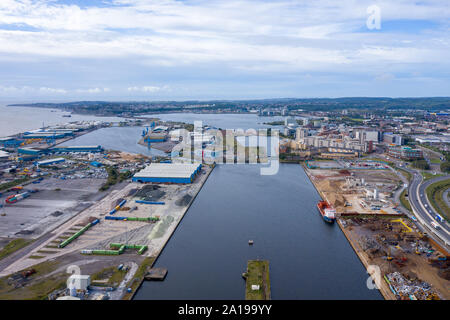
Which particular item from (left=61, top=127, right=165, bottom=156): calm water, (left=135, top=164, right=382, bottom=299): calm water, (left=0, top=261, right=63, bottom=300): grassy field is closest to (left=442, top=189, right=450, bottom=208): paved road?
(left=135, top=164, right=382, bottom=299): calm water

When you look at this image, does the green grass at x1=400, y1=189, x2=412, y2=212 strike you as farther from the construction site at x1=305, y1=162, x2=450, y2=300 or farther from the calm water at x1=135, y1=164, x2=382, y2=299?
the calm water at x1=135, y1=164, x2=382, y2=299

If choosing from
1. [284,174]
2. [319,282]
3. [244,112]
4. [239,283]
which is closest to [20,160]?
[284,174]

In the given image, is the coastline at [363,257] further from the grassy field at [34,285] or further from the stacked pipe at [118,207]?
the stacked pipe at [118,207]

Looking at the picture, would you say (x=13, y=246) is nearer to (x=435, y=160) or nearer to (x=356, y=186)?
(x=356, y=186)

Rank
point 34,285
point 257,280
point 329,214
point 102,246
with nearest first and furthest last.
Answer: point 34,285, point 257,280, point 102,246, point 329,214

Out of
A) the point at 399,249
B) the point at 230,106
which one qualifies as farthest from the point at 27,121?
the point at 399,249

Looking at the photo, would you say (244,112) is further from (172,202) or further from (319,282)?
(319,282)
